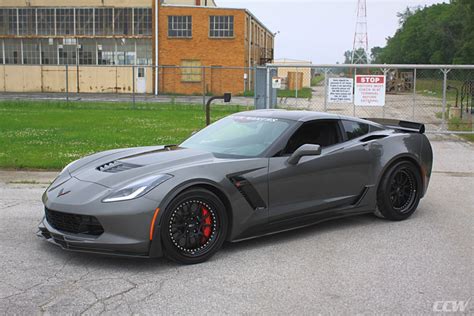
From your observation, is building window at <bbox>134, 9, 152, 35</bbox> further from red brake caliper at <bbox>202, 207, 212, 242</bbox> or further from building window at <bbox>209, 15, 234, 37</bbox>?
red brake caliper at <bbox>202, 207, 212, 242</bbox>

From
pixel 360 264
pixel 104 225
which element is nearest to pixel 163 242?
pixel 104 225

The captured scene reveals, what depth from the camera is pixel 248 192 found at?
5430 millimetres

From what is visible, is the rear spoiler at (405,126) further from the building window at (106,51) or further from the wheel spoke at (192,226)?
the building window at (106,51)

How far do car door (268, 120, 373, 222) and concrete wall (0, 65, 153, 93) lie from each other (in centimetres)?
4077

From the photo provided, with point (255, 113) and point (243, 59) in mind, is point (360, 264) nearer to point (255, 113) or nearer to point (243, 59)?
point (255, 113)

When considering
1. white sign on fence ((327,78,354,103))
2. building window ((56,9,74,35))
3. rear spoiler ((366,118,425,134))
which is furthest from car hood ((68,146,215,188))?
building window ((56,9,74,35))

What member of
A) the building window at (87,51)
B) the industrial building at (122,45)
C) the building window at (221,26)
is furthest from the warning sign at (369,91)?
the building window at (87,51)

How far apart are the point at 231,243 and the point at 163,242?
1.01m

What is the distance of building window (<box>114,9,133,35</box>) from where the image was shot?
4678cm

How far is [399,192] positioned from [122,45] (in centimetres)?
4322

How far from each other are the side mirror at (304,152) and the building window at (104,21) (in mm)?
43947

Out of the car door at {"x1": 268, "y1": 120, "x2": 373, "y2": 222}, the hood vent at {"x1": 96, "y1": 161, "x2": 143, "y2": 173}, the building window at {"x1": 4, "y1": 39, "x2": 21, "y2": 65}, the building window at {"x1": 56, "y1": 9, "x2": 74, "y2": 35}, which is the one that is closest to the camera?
the hood vent at {"x1": 96, "y1": 161, "x2": 143, "y2": 173}

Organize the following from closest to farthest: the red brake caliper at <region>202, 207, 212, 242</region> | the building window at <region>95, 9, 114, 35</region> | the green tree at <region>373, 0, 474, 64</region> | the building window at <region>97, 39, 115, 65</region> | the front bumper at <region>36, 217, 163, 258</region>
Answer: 1. the front bumper at <region>36, 217, 163, 258</region>
2. the red brake caliper at <region>202, 207, 212, 242</region>
3. the building window at <region>95, 9, 114, 35</region>
4. the building window at <region>97, 39, 115, 65</region>
5. the green tree at <region>373, 0, 474, 64</region>

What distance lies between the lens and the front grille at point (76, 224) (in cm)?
485
